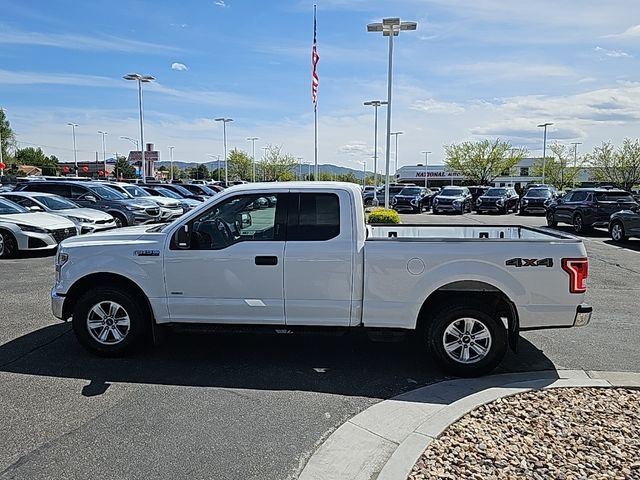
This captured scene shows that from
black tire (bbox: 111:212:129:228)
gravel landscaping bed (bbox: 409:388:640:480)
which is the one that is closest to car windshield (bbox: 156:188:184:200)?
black tire (bbox: 111:212:129:228)

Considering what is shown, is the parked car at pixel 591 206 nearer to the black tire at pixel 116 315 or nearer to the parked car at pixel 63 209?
the parked car at pixel 63 209

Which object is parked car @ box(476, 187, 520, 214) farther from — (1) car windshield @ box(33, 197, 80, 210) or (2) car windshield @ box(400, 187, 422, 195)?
(1) car windshield @ box(33, 197, 80, 210)

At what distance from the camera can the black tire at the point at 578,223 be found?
2078 centimetres

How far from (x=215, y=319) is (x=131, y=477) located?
222 centimetres

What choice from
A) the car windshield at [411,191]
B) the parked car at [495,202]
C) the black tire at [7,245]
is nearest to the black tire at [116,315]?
the black tire at [7,245]

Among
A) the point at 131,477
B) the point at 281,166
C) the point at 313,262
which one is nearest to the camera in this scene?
the point at 131,477

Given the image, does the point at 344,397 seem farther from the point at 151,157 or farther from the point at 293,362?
the point at 151,157

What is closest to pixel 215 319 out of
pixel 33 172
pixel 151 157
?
pixel 151 157

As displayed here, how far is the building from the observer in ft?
257

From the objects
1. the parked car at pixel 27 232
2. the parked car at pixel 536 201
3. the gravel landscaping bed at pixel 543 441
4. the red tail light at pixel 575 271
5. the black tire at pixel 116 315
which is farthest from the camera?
the parked car at pixel 536 201

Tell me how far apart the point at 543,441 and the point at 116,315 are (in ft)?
13.6

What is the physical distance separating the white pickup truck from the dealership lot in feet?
1.39

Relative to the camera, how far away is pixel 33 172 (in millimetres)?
88375

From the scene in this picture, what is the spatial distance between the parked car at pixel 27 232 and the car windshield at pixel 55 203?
6.18 feet
